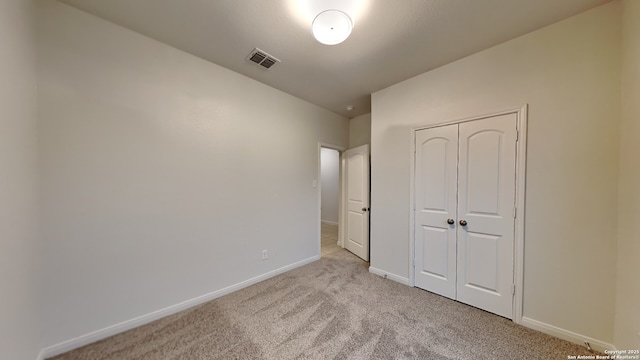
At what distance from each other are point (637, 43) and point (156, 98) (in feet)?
12.4

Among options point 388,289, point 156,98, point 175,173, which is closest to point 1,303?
point 175,173

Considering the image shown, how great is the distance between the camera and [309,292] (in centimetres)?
245

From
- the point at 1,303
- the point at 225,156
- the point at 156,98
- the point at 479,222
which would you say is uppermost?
the point at 156,98

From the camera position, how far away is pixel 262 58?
221 cm

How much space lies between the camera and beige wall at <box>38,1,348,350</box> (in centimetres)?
157

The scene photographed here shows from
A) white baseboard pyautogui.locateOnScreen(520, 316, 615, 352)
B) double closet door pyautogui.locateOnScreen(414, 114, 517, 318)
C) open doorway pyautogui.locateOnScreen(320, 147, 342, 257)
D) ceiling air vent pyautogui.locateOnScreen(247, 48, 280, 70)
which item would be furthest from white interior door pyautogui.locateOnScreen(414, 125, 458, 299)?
open doorway pyautogui.locateOnScreen(320, 147, 342, 257)

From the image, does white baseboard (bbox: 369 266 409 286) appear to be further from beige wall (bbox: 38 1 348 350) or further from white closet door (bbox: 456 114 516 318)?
beige wall (bbox: 38 1 348 350)

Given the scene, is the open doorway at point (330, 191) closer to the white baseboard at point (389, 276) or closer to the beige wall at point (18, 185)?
the white baseboard at point (389, 276)

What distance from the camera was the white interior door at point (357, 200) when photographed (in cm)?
346

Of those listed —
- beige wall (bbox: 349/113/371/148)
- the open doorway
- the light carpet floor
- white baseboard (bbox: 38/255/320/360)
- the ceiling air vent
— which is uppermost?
the ceiling air vent

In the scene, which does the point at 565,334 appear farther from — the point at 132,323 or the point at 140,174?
the point at 140,174

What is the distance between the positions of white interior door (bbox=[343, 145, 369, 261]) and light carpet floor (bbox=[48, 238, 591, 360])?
1123 millimetres

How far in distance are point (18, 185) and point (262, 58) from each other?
2054 mm

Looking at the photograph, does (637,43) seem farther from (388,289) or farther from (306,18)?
(388,289)
